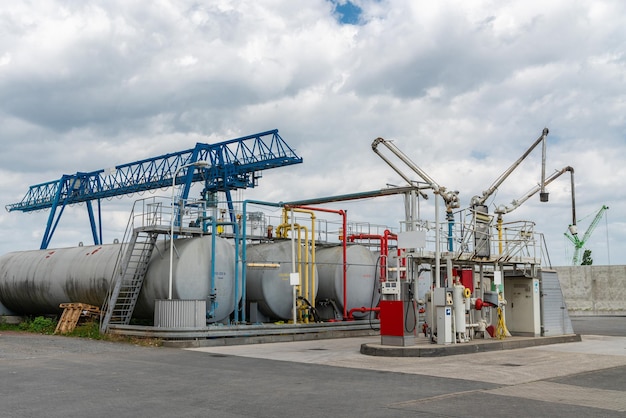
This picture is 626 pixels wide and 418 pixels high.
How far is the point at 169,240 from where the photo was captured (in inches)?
961

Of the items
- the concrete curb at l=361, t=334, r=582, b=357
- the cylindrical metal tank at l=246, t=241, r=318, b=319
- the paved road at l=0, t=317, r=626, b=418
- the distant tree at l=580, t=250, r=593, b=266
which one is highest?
the distant tree at l=580, t=250, r=593, b=266

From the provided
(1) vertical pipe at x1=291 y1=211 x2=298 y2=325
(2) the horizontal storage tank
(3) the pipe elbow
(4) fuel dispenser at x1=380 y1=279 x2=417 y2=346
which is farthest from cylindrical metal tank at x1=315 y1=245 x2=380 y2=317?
(4) fuel dispenser at x1=380 y1=279 x2=417 y2=346

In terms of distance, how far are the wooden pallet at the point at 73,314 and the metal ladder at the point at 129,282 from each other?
66.7 inches

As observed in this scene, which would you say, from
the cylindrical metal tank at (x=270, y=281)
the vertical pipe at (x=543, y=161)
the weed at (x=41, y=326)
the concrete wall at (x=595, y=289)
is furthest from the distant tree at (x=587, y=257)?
the weed at (x=41, y=326)

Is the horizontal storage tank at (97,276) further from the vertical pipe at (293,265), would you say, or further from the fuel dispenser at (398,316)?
the fuel dispenser at (398,316)

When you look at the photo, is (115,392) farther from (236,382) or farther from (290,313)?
(290,313)

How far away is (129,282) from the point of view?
24.2 metres

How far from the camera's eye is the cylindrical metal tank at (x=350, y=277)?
27578 mm

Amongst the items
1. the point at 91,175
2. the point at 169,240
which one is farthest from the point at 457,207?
the point at 91,175

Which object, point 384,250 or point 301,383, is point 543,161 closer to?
point 384,250

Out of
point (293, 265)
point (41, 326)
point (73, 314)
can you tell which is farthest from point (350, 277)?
point (41, 326)

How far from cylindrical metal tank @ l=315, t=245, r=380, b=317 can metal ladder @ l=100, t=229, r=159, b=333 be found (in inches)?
274

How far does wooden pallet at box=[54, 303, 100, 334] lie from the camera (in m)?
25.6

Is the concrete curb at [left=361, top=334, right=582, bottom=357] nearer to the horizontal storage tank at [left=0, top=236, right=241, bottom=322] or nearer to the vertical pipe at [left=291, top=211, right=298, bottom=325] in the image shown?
the vertical pipe at [left=291, top=211, right=298, bottom=325]
